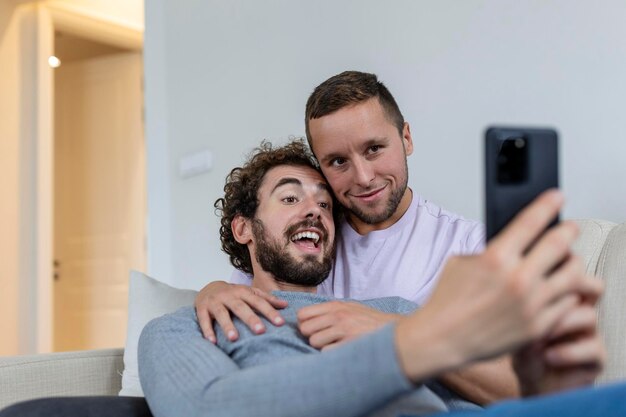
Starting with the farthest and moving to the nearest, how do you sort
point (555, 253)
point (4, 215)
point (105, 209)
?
point (105, 209) < point (4, 215) < point (555, 253)

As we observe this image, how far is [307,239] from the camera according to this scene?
1660mm

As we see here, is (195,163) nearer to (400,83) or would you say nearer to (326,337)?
(400,83)

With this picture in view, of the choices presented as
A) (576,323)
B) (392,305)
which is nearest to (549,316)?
(576,323)

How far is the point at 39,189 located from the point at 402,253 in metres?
3.23

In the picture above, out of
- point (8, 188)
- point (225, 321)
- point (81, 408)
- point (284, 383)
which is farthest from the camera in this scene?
point (8, 188)

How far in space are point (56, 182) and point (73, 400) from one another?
14.1 feet

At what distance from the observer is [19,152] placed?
4512 mm

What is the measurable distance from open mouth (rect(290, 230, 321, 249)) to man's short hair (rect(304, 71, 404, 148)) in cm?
25

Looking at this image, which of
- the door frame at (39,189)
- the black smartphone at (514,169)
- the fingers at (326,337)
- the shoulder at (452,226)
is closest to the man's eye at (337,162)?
the shoulder at (452,226)

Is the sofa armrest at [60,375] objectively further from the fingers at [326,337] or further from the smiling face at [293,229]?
the fingers at [326,337]

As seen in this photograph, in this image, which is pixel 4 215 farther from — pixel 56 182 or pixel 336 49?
pixel 336 49

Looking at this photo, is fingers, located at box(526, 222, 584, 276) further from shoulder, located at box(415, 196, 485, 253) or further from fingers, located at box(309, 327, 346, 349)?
shoulder, located at box(415, 196, 485, 253)

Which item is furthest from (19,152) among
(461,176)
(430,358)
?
(430,358)

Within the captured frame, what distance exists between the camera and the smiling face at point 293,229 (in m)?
1.63
